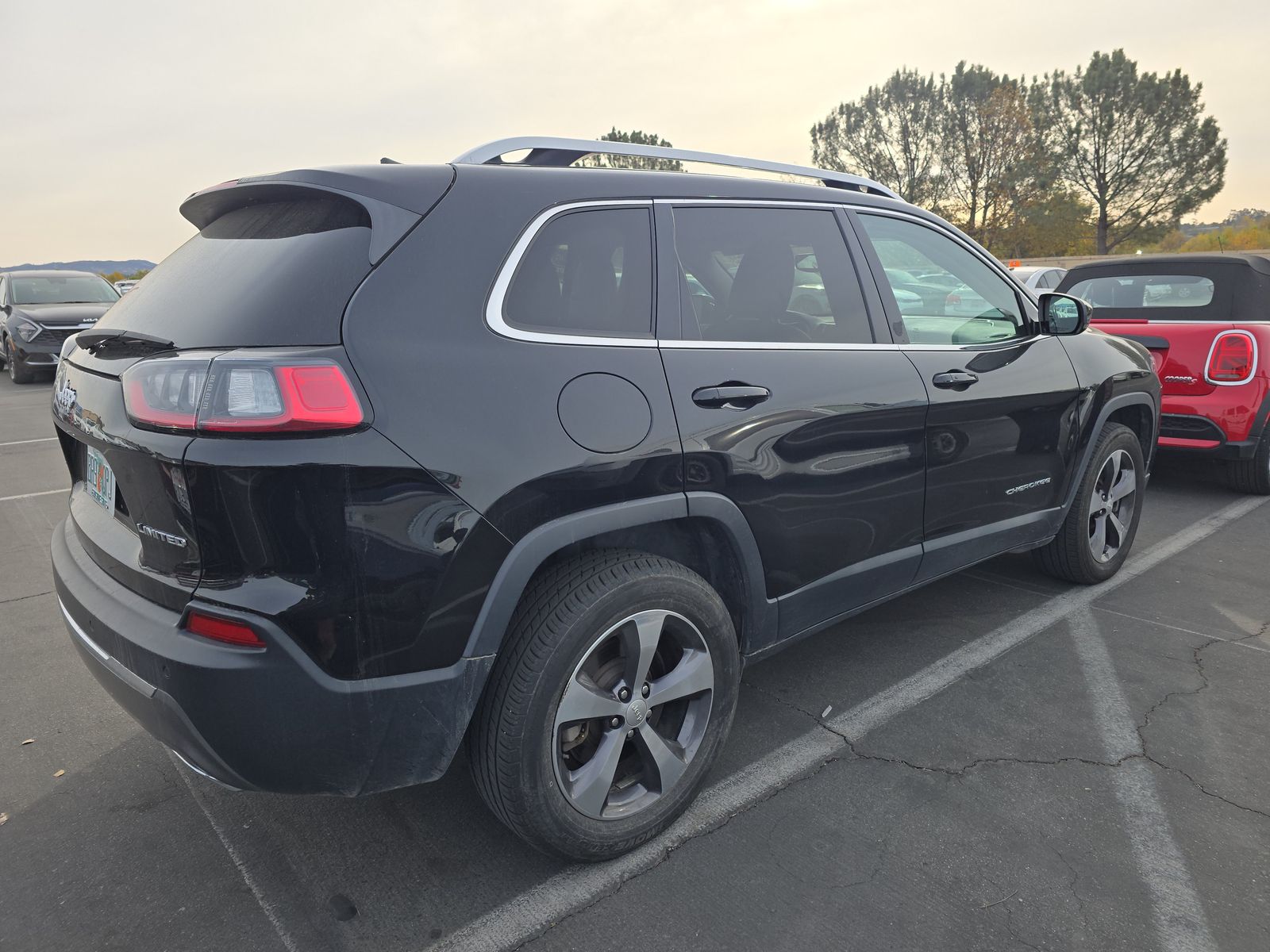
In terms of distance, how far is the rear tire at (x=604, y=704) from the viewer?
2.15m

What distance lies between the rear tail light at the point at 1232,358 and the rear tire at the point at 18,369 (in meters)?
15.5

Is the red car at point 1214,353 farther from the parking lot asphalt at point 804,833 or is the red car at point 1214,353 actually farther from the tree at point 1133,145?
the tree at point 1133,145

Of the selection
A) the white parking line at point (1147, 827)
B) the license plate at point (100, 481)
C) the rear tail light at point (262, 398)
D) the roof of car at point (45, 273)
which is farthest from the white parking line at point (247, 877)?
the roof of car at point (45, 273)

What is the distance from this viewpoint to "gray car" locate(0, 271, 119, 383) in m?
14.0

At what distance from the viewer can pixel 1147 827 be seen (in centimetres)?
252

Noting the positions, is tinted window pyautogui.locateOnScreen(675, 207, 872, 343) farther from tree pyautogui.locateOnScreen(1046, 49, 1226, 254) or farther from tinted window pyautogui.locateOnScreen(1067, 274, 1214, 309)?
tree pyautogui.locateOnScreen(1046, 49, 1226, 254)

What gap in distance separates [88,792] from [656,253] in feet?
7.58

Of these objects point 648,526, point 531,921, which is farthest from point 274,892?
point 648,526

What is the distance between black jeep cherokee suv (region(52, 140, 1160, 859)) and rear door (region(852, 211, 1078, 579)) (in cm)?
14

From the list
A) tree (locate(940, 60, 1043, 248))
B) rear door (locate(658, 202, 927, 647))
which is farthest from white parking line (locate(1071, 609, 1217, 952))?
tree (locate(940, 60, 1043, 248))

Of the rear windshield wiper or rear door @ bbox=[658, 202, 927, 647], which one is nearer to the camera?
the rear windshield wiper

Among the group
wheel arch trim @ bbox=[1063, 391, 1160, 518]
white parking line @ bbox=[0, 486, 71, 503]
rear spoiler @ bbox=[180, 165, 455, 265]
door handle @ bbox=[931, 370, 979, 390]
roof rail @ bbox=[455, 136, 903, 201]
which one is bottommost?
white parking line @ bbox=[0, 486, 71, 503]

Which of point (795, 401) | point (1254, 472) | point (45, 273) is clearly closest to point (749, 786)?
point (795, 401)

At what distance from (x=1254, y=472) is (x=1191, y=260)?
1.54 meters
